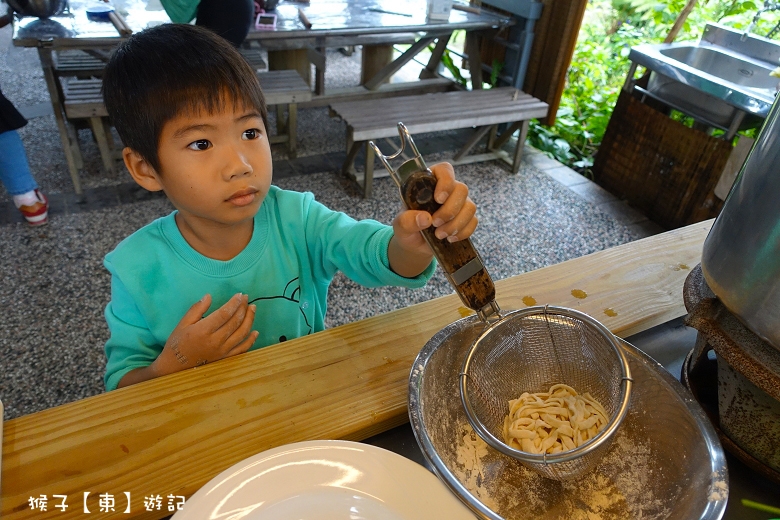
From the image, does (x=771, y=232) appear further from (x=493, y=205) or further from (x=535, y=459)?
(x=493, y=205)

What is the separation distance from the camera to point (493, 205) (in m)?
3.85

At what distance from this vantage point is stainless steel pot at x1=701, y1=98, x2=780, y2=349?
26.5 inches

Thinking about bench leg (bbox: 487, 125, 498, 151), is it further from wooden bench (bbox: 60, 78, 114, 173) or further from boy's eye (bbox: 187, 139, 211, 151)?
boy's eye (bbox: 187, 139, 211, 151)

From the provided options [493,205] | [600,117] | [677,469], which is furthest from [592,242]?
[677,469]

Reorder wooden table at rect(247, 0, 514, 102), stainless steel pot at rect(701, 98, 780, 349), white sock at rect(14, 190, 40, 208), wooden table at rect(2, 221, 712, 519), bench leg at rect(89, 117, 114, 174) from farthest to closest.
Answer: wooden table at rect(247, 0, 514, 102) → bench leg at rect(89, 117, 114, 174) → white sock at rect(14, 190, 40, 208) → wooden table at rect(2, 221, 712, 519) → stainless steel pot at rect(701, 98, 780, 349)

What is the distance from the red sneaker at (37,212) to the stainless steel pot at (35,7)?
3.93 feet

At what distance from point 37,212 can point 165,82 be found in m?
2.77

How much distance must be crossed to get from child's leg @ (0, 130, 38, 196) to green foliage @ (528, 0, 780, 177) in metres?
3.94

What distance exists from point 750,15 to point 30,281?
6.17 m

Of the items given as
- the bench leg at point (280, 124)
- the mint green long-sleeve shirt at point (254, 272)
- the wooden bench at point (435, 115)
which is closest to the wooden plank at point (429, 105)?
the wooden bench at point (435, 115)

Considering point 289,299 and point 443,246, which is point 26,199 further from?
point 443,246

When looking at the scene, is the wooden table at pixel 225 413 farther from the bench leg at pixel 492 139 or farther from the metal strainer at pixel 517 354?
the bench leg at pixel 492 139

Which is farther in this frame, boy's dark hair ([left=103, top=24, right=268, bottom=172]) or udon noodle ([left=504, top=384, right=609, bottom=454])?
boy's dark hair ([left=103, top=24, right=268, bottom=172])

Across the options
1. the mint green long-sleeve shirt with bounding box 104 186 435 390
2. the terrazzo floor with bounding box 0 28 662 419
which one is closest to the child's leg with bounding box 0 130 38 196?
the terrazzo floor with bounding box 0 28 662 419
